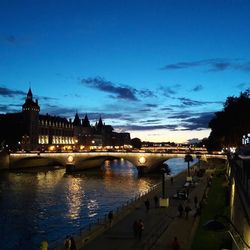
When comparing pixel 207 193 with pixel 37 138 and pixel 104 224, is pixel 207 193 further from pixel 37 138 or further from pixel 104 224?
pixel 37 138

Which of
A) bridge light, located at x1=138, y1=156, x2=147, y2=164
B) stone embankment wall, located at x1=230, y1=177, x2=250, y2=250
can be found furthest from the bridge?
stone embankment wall, located at x1=230, y1=177, x2=250, y2=250

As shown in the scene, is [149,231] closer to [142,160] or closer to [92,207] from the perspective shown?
[92,207]

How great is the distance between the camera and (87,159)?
12288cm

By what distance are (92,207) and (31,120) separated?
117936 mm

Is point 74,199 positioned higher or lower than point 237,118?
lower

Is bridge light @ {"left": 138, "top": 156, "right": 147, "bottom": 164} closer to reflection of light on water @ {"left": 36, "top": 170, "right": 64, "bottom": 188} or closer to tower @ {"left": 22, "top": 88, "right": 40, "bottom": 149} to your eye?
reflection of light on water @ {"left": 36, "top": 170, "right": 64, "bottom": 188}

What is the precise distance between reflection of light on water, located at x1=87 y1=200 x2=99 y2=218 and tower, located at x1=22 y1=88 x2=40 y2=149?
110 metres

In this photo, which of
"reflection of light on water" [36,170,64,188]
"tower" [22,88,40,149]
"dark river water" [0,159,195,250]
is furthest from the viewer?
"tower" [22,88,40,149]

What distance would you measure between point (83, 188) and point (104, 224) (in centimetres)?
3973

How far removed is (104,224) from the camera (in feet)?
117

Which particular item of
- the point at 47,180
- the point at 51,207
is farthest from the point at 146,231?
the point at 47,180

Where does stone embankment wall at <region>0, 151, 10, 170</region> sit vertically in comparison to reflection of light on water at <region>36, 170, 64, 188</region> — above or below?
above

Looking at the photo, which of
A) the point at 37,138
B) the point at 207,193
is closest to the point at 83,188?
the point at 207,193

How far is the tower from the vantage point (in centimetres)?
16511
